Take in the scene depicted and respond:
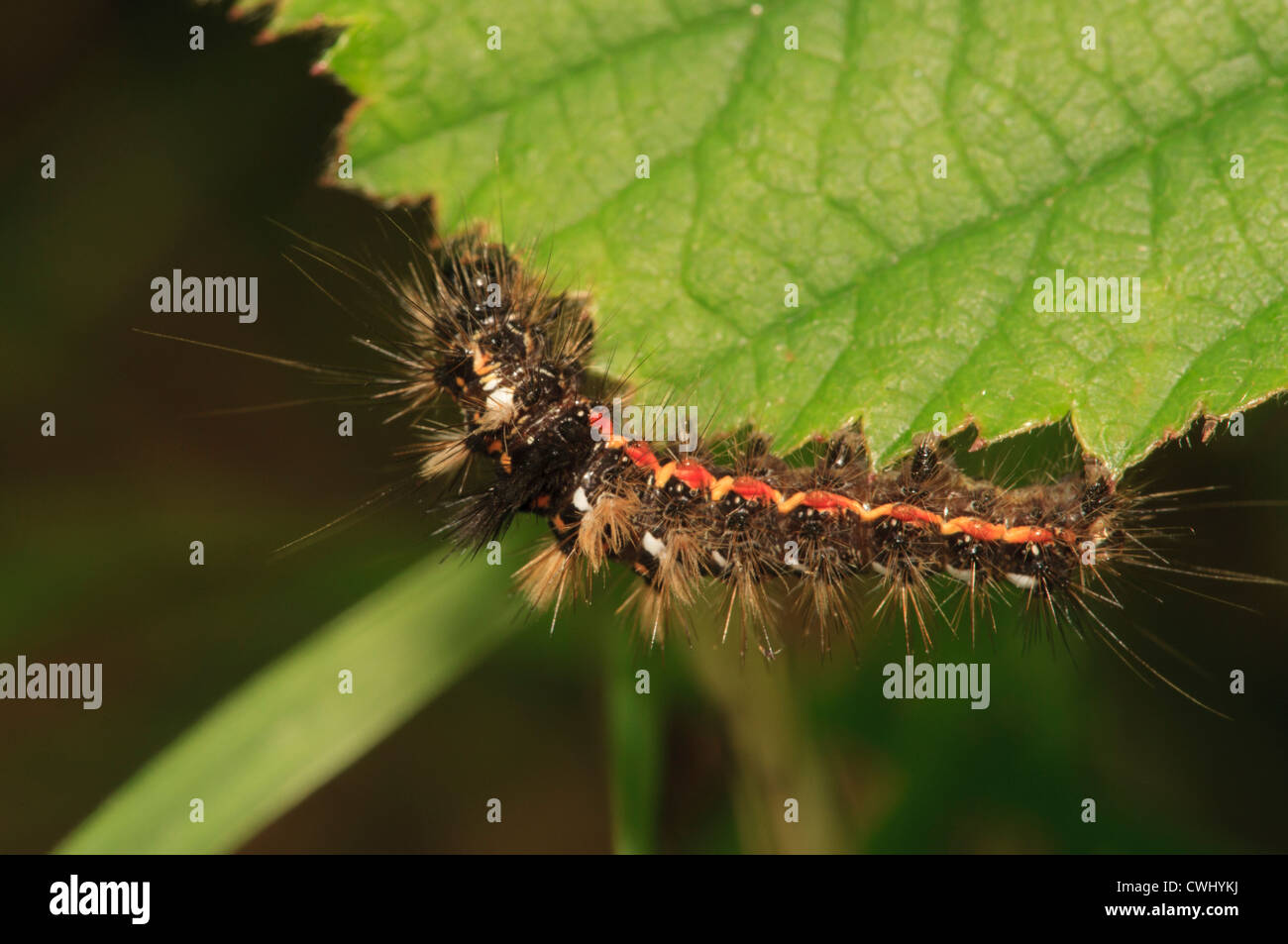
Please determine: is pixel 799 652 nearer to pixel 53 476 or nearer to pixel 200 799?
pixel 200 799

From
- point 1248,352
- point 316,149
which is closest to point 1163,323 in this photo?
point 1248,352

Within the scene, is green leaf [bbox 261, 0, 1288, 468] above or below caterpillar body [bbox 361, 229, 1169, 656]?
above

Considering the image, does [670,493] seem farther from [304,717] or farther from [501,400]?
[304,717]

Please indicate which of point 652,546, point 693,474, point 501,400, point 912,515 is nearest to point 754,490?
point 693,474

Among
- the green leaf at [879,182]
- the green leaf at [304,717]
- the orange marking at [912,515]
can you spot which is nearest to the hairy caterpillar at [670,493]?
the orange marking at [912,515]

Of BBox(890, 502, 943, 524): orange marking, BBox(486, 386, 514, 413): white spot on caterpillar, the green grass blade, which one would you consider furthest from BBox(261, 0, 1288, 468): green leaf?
the green grass blade

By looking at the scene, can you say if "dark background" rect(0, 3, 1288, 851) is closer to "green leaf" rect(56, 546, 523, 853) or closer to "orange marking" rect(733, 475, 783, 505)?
"green leaf" rect(56, 546, 523, 853)
